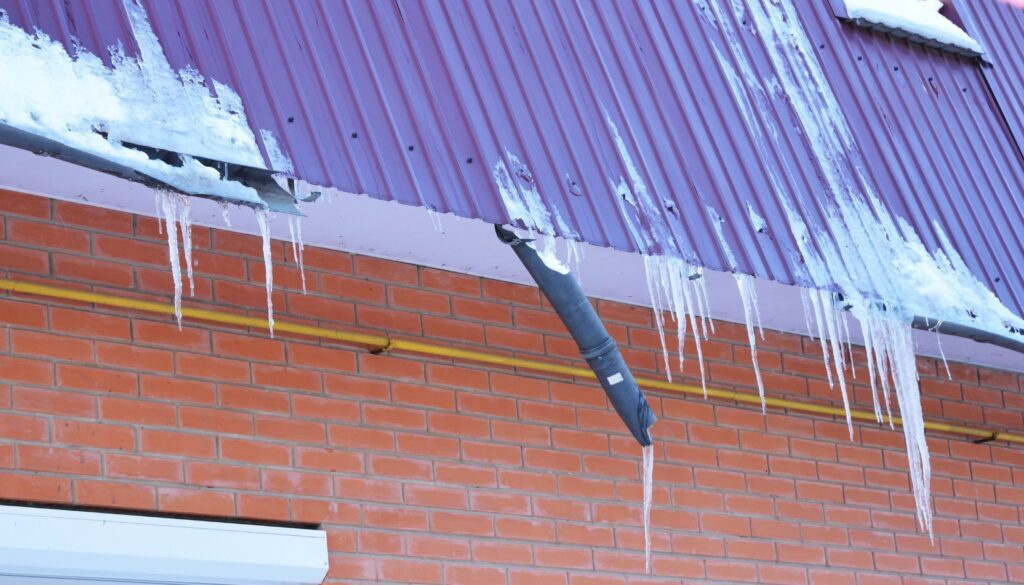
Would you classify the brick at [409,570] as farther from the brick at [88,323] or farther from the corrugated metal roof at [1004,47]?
the corrugated metal roof at [1004,47]

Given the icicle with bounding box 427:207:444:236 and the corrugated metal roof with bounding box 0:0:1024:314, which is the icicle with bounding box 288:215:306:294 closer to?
the icicle with bounding box 427:207:444:236

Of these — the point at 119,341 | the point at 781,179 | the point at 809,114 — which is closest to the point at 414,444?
the point at 119,341

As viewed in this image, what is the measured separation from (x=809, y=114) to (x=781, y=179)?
49 cm

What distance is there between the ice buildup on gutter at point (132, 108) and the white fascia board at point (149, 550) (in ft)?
3.51

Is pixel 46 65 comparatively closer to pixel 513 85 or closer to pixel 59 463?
pixel 59 463

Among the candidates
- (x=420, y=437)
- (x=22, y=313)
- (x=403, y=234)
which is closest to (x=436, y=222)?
(x=403, y=234)

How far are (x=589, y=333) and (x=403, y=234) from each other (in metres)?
0.72

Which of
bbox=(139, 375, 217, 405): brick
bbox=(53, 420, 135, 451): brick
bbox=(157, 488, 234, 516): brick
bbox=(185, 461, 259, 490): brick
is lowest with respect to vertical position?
bbox=(157, 488, 234, 516): brick

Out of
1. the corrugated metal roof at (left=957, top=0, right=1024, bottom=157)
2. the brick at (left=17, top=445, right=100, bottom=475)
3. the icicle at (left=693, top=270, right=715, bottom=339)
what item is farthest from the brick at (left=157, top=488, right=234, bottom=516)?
the corrugated metal roof at (left=957, top=0, right=1024, bottom=157)

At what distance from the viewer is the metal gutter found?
4.61 meters

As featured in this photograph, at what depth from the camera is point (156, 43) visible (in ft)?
13.8

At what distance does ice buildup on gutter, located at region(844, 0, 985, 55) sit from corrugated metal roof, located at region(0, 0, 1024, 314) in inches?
2.8

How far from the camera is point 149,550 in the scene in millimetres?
4500

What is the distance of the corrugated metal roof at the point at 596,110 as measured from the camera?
4371 millimetres
